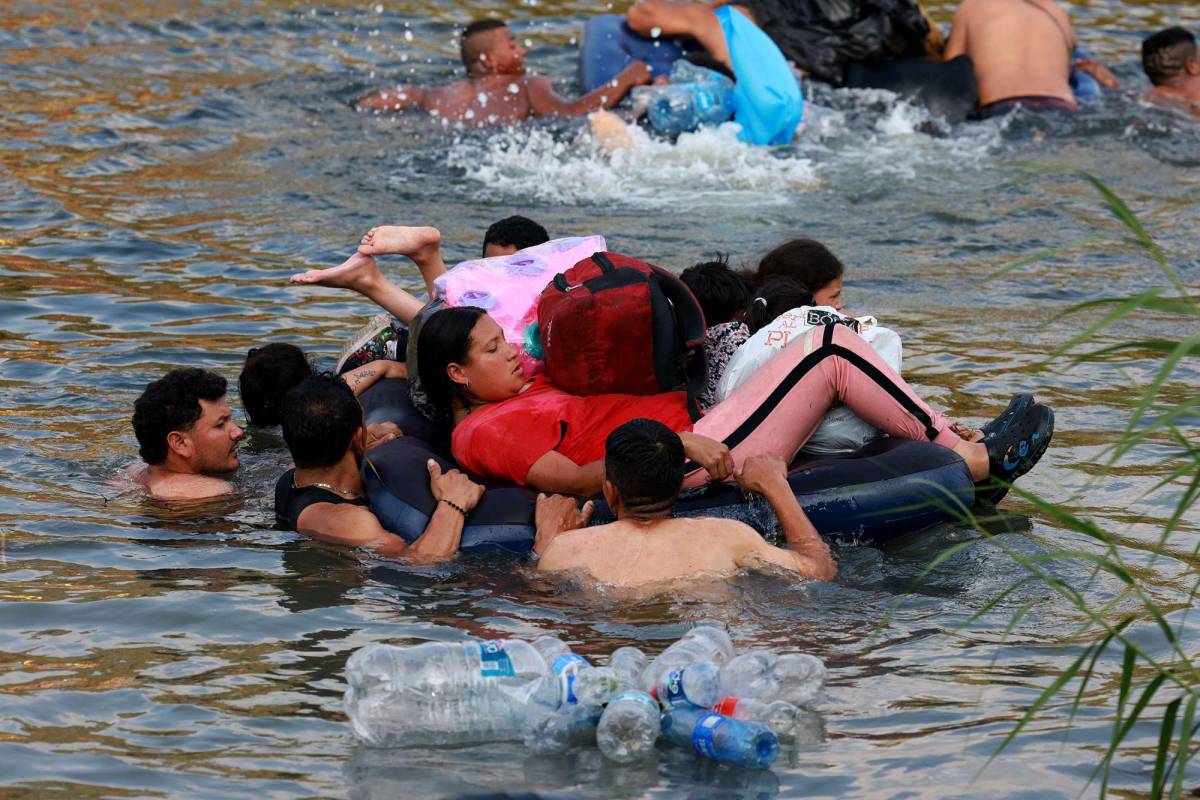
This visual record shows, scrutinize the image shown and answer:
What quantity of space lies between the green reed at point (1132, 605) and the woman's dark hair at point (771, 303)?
3.95ft

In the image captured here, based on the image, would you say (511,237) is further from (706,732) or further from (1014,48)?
(1014,48)

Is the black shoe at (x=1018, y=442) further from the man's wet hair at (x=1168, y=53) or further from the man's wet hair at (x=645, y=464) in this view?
the man's wet hair at (x=1168, y=53)

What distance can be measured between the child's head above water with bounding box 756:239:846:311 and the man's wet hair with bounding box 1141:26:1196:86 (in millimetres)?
6833

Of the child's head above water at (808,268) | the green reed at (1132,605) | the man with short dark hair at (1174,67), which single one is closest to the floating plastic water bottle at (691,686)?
the green reed at (1132,605)

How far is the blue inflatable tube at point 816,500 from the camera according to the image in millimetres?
5590

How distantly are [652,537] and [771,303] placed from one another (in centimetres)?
145

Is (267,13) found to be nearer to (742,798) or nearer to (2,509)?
(2,509)

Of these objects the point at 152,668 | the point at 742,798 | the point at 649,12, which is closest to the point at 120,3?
the point at 649,12

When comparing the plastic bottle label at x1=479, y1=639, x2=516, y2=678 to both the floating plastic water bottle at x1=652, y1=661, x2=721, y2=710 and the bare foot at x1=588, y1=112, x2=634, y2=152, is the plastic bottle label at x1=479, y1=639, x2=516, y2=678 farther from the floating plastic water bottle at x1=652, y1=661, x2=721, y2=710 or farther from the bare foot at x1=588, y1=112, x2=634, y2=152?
the bare foot at x1=588, y1=112, x2=634, y2=152

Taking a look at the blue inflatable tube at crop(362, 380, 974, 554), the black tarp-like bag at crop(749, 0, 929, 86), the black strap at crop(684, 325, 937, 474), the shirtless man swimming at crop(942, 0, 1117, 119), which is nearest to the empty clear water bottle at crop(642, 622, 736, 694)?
the blue inflatable tube at crop(362, 380, 974, 554)

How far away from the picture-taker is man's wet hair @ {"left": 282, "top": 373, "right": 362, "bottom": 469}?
18.6 feet

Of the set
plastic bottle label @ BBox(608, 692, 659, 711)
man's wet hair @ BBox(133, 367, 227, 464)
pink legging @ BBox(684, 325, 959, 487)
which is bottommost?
plastic bottle label @ BBox(608, 692, 659, 711)

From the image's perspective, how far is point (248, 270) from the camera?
9.09 metres

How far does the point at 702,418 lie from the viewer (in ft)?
19.1
